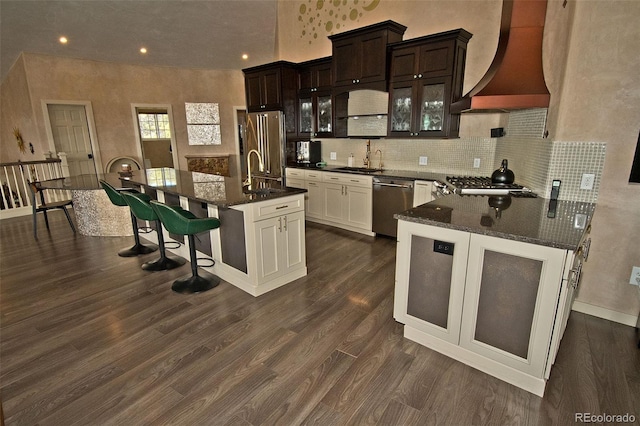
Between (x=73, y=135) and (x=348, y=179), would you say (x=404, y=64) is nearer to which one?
(x=348, y=179)

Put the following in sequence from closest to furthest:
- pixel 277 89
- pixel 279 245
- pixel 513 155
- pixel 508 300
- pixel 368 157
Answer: pixel 508 300, pixel 279 245, pixel 513 155, pixel 368 157, pixel 277 89

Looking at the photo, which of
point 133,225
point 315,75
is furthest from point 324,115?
point 133,225

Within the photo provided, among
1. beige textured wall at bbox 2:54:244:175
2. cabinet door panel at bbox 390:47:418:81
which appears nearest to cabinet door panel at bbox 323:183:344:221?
cabinet door panel at bbox 390:47:418:81

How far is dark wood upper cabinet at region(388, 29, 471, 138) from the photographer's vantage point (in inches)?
146

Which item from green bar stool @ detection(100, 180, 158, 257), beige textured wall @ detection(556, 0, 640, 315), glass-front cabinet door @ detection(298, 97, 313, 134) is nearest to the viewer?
beige textured wall @ detection(556, 0, 640, 315)

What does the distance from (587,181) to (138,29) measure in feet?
23.4

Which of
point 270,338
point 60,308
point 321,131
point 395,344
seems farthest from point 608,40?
point 60,308

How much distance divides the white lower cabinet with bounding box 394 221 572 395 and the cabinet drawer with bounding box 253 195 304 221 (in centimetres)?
119

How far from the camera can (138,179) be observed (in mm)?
3963

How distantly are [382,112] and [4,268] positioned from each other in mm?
4815

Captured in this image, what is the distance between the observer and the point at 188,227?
2658 mm

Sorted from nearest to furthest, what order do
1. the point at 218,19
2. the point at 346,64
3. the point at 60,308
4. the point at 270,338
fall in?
the point at 270,338 → the point at 60,308 → the point at 346,64 → the point at 218,19

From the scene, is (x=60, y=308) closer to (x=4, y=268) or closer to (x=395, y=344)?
(x=4, y=268)

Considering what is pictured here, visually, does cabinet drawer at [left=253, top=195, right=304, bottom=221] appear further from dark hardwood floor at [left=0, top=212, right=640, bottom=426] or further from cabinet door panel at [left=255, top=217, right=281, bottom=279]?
dark hardwood floor at [left=0, top=212, right=640, bottom=426]
